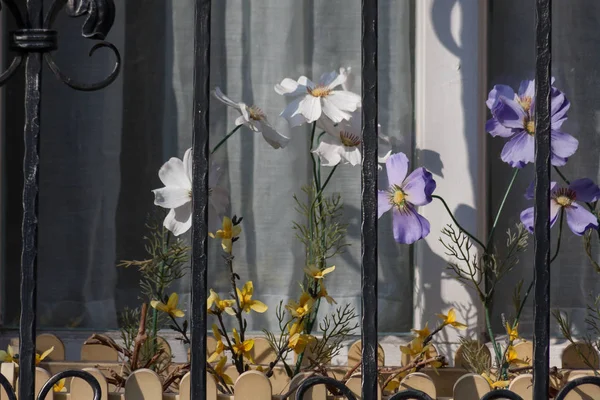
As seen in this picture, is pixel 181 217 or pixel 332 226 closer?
pixel 181 217

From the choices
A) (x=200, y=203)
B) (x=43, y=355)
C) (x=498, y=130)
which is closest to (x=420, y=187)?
(x=498, y=130)

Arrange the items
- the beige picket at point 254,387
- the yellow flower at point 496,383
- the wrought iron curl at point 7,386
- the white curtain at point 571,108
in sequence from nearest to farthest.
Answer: the wrought iron curl at point 7,386 → the beige picket at point 254,387 → the yellow flower at point 496,383 → the white curtain at point 571,108

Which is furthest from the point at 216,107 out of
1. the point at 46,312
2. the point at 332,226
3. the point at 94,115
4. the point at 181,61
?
the point at 46,312

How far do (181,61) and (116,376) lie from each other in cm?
73

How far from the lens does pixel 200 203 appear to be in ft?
3.79

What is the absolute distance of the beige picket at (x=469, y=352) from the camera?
1541 millimetres

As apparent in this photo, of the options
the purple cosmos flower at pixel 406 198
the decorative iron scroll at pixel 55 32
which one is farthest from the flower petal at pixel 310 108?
the decorative iron scroll at pixel 55 32

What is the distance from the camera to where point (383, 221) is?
73.3 inches

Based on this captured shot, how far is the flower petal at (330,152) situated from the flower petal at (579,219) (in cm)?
42

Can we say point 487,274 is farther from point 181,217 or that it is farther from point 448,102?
point 181,217

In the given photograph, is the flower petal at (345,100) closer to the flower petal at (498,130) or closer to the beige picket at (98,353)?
the flower petal at (498,130)

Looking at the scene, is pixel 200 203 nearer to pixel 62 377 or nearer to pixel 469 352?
pixel 62 377

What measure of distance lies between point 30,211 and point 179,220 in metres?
0.44

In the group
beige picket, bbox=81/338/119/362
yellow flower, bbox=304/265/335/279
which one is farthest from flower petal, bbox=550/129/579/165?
beige picket, bbox=81/338/119/362
